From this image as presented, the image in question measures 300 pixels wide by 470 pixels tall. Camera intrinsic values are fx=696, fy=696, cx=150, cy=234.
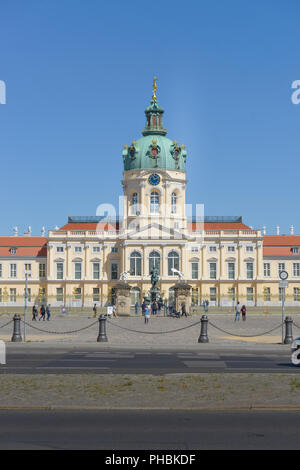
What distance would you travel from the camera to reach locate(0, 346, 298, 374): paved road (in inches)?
749

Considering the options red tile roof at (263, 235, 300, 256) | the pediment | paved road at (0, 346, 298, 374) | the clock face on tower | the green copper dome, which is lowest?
paved road at (0, 346, 298, 374)

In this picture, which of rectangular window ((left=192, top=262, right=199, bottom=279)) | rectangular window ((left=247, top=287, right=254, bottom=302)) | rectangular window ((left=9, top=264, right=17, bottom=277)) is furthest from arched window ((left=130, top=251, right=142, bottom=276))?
rectangular window ((left=9, top=264, right=17, bottom=277))

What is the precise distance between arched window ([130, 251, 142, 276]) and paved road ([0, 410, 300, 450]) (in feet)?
287

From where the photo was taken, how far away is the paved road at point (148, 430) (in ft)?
33.4

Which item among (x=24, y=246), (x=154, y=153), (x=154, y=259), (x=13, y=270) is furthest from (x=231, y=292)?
(x=13, y=270)

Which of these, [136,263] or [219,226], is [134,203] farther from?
[219,226]

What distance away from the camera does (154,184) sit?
103 m

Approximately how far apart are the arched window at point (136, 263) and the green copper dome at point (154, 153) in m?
13.4

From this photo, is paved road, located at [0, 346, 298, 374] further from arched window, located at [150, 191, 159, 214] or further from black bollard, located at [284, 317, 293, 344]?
arched window, located at [150, 191, 159, 214]

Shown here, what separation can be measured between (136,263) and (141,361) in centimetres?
7864
